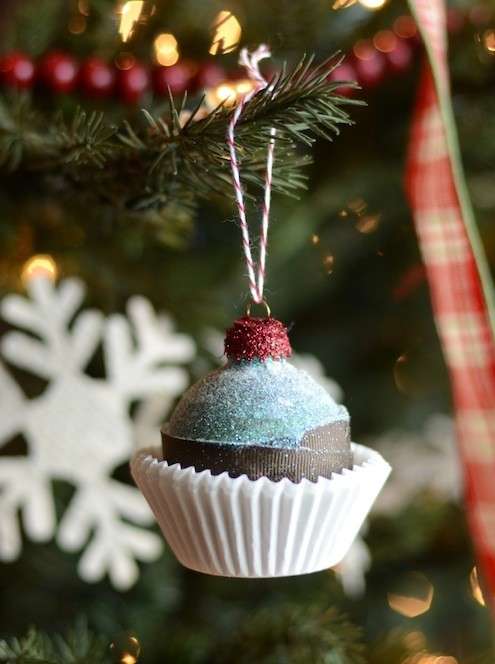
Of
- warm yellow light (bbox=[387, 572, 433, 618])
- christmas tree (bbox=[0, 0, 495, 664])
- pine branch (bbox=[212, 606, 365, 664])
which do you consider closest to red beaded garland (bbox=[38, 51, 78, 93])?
christmas tree (bbox=[0, 0, 495, 664])

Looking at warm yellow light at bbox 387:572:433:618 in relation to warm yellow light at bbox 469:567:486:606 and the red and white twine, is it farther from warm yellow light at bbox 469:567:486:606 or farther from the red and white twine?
the red and white twine

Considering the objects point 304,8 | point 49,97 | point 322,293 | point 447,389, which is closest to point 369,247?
point 322,293

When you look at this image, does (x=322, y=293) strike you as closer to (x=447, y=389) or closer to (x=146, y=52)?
(x=447, y=389)

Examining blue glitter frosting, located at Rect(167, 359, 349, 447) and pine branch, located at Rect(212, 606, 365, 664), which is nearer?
blue glitter frosting, located at Rect(167, 359, 349, 447)

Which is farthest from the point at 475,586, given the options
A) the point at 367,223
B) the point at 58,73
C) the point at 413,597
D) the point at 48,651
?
the point at 58,73

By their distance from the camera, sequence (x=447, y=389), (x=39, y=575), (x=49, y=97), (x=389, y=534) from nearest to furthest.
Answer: (x=49, y=97) < (x=39, y=575) < (x=389, y=534) < (x=447, y=389)

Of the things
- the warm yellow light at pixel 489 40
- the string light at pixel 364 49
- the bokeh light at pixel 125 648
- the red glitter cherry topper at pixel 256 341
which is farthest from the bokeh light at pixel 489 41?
the bokeh light at pixel 125 648

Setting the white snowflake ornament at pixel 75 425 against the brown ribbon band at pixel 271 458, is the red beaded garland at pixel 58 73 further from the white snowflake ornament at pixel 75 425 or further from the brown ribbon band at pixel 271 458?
the brown ribbon band at pixel 271 458
